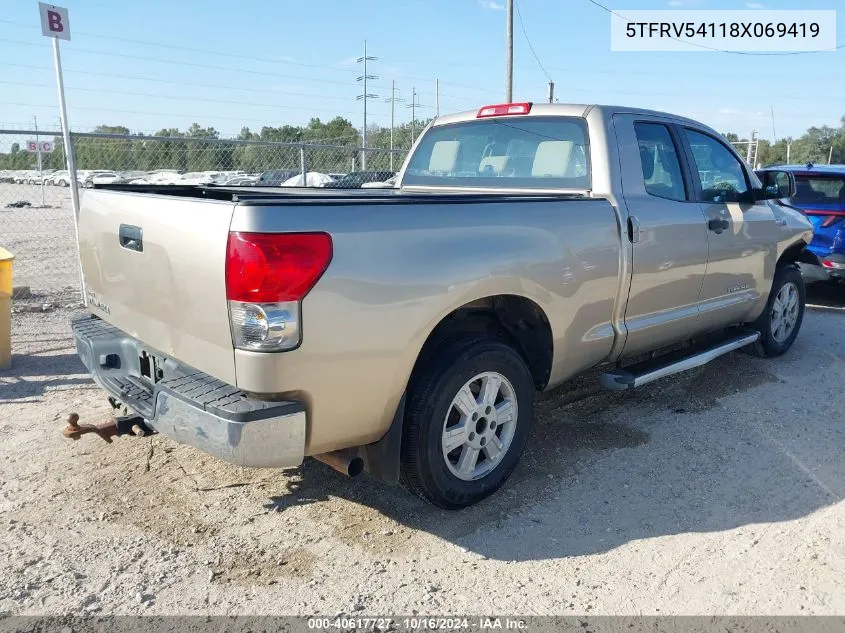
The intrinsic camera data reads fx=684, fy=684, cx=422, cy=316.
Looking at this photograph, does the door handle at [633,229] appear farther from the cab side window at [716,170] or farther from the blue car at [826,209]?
the blue car at [826,209]

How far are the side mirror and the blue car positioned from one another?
9.28 ft

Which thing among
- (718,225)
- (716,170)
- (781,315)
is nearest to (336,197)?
(718,225)

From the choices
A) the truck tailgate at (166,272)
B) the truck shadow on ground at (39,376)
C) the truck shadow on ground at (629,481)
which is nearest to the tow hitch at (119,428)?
the truck tailgate at (166,272)

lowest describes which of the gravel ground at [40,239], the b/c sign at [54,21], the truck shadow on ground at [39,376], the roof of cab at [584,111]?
the truck shadow on ground at [39,376]

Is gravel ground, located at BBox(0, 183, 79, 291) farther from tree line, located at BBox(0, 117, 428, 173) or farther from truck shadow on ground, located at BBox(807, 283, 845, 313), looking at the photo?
truck shadow on ground, located at BBox(807, 283, 845, 313)

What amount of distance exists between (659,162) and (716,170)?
0.85 m

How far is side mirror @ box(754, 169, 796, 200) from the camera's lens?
5.17 m

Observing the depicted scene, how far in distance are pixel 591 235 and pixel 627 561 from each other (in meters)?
1.63

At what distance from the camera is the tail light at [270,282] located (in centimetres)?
245

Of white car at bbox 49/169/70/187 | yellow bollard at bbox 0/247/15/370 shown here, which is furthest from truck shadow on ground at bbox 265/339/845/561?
white car at bbox 49/169/70/187

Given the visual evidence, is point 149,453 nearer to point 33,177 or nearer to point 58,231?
point 58,231

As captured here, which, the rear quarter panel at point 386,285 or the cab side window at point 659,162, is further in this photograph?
the cab side window at point 659,162

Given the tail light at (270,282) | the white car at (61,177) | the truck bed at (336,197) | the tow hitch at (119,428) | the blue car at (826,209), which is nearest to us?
the tail light at (270,282)

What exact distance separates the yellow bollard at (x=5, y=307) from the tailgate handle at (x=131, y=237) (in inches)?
106
